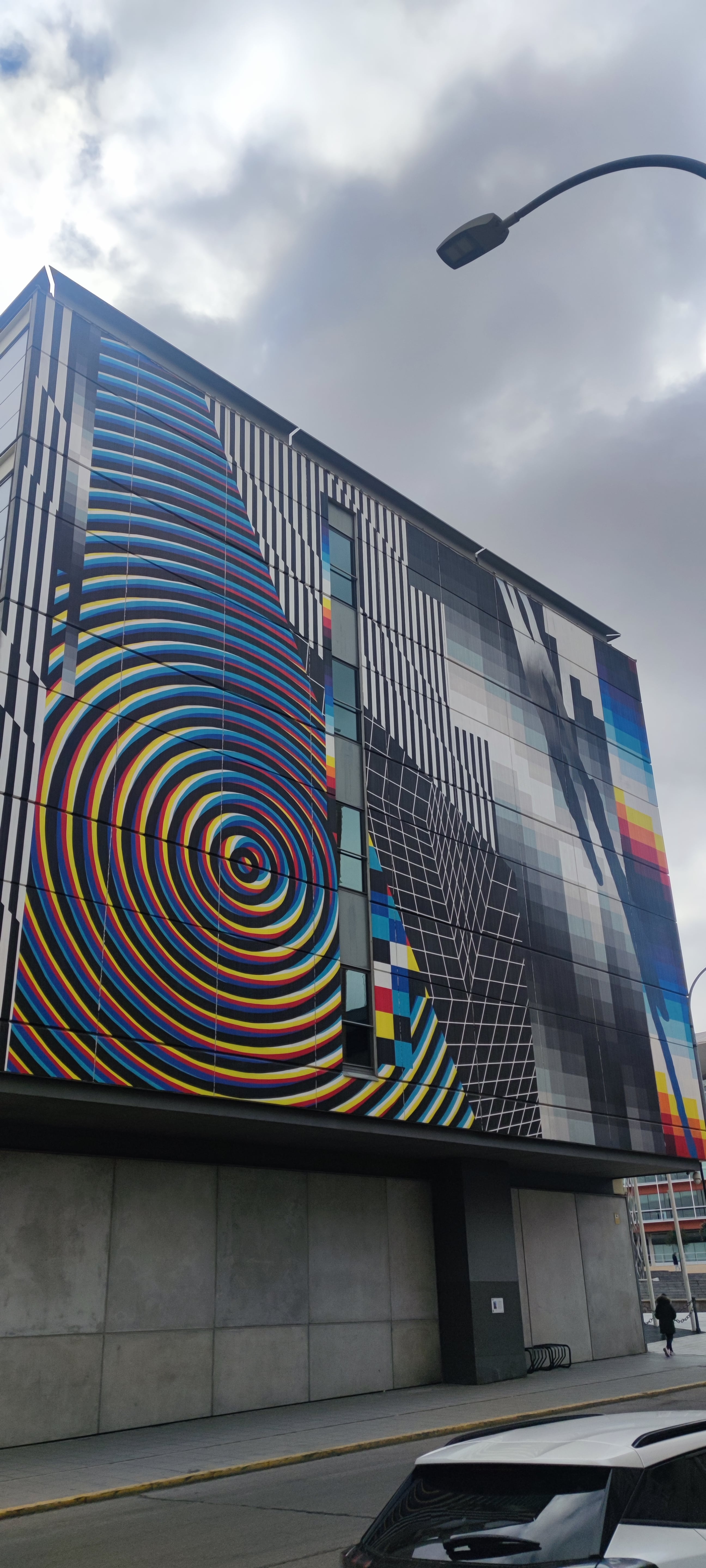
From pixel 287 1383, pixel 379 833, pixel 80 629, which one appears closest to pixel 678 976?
pixel 379 833

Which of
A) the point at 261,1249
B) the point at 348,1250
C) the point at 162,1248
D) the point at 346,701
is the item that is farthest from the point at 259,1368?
the point at 346,701

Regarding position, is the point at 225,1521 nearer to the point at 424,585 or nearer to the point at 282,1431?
the point at 282,1431

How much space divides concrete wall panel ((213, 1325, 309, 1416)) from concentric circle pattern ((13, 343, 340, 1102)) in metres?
4.77

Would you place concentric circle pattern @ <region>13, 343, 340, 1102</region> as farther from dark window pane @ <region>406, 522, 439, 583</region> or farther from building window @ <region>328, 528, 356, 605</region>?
dark window pane @ <region>406, 522, 439, 583</region>

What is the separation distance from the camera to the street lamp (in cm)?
922

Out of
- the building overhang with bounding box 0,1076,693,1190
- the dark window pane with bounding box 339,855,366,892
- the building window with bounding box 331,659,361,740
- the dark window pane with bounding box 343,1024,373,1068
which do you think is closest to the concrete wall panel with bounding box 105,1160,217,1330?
the building overhang with bounding box 0,1076,693,1190

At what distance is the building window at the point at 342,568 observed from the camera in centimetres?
2473

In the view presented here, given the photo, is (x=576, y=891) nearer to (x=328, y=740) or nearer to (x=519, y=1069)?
(x=519, y=1069)

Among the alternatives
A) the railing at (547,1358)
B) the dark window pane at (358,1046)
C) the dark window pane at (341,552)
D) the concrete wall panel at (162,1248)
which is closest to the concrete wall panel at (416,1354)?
the railing at (547,1358)

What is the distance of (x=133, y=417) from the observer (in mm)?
20656

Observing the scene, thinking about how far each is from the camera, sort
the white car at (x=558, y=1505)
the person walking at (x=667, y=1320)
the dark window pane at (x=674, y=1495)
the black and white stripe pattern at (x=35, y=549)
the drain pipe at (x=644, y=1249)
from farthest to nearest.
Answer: the drain pipe at (x=644, y=1249) → the person walking at (x=667, y=1320) → the black and white stripe pattern at (x=35, y=549) → the dark window pane at (x=674, y=1495) → the white car at (x=558, y=1505)

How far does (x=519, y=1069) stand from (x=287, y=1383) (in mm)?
7903

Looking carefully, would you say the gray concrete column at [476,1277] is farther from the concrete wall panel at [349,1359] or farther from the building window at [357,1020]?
the building window at [357,1020]

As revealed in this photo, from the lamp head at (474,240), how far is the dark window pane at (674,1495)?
8771 mm
